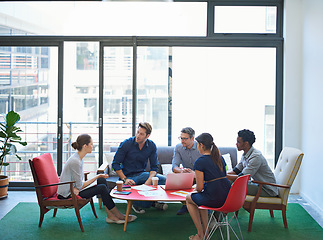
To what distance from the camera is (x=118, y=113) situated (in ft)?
22.8

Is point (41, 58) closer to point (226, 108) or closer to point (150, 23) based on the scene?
point (150, 23)

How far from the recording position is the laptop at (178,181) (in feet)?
16.2

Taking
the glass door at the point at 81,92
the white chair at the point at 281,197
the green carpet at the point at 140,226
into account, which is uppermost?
the glass door at the point at 81,92

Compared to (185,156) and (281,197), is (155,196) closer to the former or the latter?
(185,156)

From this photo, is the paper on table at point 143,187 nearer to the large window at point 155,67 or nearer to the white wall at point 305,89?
the large window at point 155,67

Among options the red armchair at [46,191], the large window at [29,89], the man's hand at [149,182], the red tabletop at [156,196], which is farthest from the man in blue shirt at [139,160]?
the large window at [29,89]

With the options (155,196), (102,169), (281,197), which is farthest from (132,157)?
(281,197)

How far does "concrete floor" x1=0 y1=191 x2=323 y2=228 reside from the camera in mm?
5576

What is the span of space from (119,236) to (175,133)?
2617mm

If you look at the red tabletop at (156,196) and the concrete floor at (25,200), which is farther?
the concrete floor at (25,200)

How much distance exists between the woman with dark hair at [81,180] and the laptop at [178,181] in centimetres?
69

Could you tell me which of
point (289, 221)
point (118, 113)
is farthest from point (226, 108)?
point (289, 221)

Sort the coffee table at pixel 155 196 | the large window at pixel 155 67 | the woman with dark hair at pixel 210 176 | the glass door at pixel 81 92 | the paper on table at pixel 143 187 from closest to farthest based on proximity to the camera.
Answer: the woman with dark hair at pixel 210 176 → the coffee table at pixel 155 196 → the paper on table at pixel 143 187 → the large window at pixel 155 67 → the glass door at pixel 81 92

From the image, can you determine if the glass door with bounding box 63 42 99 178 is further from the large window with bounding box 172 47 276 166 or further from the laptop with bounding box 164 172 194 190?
the laptop with bounding box 164 172 194 190
